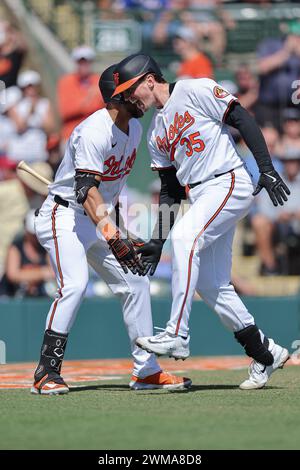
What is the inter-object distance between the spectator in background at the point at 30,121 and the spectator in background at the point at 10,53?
0.52 feet

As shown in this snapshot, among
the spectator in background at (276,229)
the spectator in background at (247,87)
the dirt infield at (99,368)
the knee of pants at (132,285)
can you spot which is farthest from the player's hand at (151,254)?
the spectator in background at (247,87)

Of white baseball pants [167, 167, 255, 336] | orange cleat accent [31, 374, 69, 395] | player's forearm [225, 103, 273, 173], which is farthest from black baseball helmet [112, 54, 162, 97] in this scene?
orange cleat accent [31, 374, 69, 395]

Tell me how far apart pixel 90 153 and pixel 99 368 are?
3.29 m

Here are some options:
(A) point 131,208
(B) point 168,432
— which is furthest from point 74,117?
(B) point 168,432

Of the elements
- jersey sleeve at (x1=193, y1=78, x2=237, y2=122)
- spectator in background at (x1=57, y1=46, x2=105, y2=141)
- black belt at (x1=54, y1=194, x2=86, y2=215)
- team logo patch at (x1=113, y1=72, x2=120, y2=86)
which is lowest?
spectator in background at (x1=57, y1=46, x2=105, y2=141)

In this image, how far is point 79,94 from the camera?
1206 cm

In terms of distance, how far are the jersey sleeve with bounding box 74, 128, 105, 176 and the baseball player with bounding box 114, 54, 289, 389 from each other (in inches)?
13.0

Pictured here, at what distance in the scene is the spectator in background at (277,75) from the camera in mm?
11844

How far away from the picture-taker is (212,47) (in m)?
12.8

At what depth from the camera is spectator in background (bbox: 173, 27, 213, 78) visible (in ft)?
40.4

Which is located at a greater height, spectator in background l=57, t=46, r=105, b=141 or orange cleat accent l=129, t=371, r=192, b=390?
spectator in background l=57, t=46, r=105, b=141

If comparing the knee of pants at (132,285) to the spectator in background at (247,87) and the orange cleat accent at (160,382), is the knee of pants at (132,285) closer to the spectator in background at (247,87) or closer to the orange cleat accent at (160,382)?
the orange cleat accent at (160,382)

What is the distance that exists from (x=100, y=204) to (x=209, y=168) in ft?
2.33

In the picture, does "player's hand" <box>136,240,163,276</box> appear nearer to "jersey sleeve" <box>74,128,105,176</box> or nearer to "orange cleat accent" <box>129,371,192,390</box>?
"jersey sleeve" <box>74,128,105,176</box>
